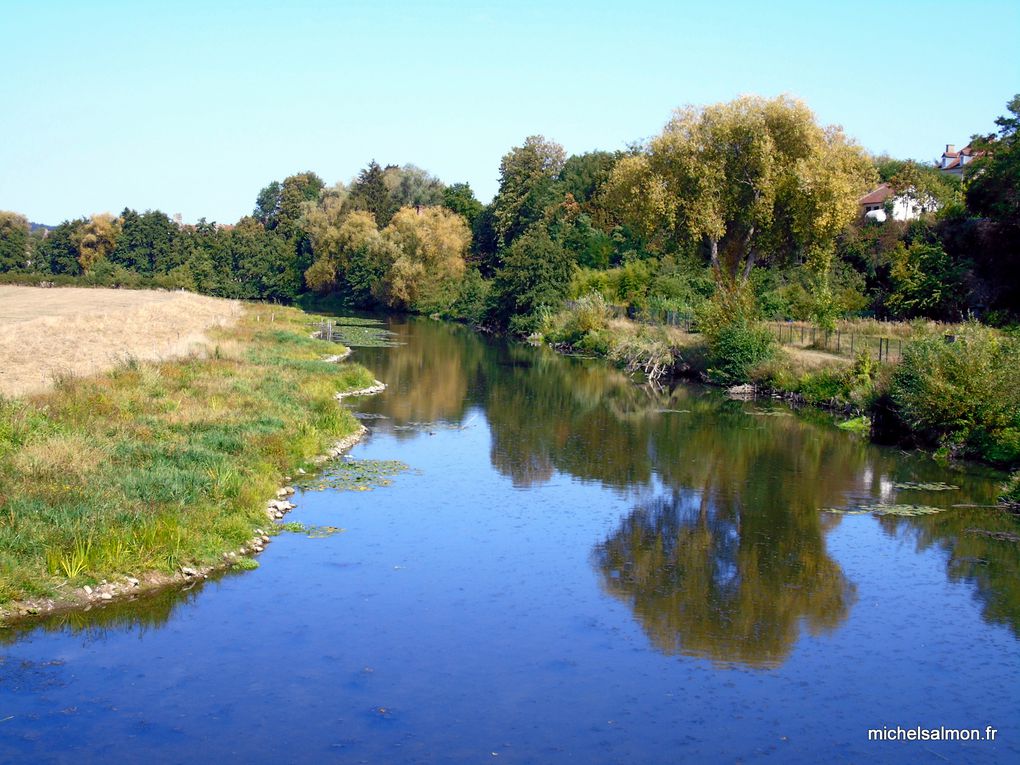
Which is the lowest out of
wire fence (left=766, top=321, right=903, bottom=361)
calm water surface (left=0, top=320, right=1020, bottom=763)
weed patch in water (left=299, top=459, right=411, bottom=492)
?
calm water surface (left=0, top=320, right=1020, bottom=763)

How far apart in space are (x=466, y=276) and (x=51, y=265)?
59.2m

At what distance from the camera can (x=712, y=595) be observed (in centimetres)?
1530

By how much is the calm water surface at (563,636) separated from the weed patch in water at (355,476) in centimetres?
41

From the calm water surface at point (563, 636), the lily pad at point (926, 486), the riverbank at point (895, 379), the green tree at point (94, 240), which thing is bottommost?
the calm water surface at point (563, 636)

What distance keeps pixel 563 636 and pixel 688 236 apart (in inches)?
1573

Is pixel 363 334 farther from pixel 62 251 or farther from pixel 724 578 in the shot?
pixel 62 251

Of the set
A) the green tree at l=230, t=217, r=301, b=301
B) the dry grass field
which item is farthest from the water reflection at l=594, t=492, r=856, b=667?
the green tree at l=230, t=217, r=301, b=301

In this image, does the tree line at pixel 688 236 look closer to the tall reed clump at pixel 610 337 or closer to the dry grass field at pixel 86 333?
the tall reed clump at pixel 610 337

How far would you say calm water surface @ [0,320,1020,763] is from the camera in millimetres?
10664

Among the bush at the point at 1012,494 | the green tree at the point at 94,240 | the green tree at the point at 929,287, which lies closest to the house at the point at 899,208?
the green tree at the point at 929,287

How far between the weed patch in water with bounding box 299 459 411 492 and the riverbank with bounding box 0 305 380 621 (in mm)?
530

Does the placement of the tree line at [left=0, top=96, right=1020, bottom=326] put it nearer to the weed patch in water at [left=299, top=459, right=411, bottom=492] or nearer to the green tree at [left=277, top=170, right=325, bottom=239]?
Result: the green tree at [left=277, top=170, right=325, bottom=239]

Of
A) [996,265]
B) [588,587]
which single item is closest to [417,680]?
[588,587]

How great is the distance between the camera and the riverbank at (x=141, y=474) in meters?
13.7
